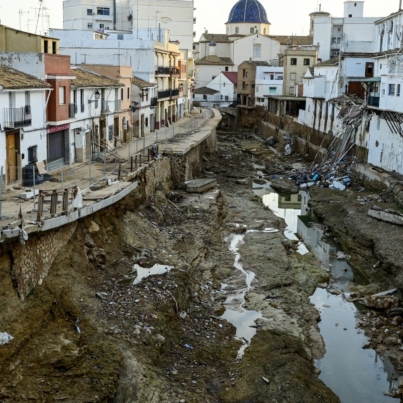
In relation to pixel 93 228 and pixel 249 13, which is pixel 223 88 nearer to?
pixel 249 13

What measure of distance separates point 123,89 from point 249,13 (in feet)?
244

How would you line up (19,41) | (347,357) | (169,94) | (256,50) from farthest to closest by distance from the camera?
(256,50)
(169,94)
(19,41)
(347,357)

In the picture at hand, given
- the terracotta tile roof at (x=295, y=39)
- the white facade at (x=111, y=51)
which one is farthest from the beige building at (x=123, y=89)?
the terracotta tile roof at (x=295, y=39)

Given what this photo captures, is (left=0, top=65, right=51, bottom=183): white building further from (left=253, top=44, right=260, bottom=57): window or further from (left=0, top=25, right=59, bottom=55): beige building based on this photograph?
(left=253, top=44, right=260, bottom=57): window

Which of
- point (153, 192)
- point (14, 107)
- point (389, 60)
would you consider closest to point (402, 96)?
point (389, 60)

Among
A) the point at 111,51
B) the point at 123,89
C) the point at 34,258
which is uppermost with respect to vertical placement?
the point at 111,51

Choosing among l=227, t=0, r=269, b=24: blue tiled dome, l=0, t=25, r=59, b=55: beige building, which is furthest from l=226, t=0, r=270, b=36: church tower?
l=0, t=25, r=59, b=55: beige building

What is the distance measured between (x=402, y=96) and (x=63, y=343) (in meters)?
31.2

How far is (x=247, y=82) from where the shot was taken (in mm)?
93250

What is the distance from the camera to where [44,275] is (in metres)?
19.8

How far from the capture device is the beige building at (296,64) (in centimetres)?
8100

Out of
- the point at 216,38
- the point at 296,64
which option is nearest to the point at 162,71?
the point at 296,64

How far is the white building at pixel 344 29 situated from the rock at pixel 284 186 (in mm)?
29359

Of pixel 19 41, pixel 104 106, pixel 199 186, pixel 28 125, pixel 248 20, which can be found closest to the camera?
pixel 28 125
